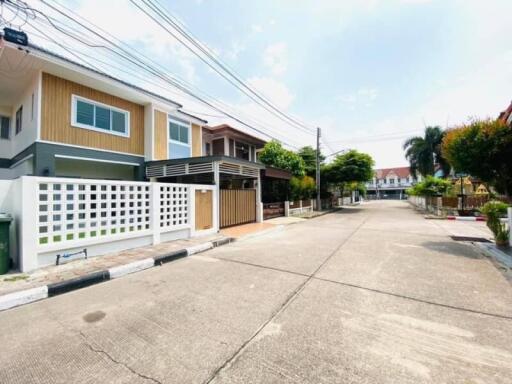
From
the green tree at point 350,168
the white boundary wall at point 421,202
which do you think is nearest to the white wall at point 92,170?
the green tree at point 350,168

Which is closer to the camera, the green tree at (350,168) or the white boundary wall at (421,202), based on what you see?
the green tree at (350,168)

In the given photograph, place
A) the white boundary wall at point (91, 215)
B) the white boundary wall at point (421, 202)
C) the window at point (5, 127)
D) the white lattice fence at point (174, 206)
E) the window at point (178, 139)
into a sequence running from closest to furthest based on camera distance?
1. the white boundary wall at point (91, 215)
2. the white lattice fence at point (174, 206)
3. the window at point (5, 127)
4. the window at point (178, 139)
5. the white boundary wall at point (421, 202)

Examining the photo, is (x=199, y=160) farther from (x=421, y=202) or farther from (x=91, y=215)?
(x=421, y=202)

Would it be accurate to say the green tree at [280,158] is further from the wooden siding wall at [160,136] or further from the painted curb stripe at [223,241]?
the painted curb stripe at [223,241]

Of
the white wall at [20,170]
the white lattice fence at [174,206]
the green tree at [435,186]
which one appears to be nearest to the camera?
the white lattice fence at [174,206]

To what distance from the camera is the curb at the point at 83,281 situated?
354 centimetres

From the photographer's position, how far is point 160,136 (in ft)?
37.5

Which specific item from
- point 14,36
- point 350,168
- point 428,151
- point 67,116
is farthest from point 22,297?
point 428,151

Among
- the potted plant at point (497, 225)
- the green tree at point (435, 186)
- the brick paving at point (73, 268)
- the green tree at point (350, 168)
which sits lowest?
the brick paving at point (73, 268)

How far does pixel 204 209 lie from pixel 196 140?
6292 mm

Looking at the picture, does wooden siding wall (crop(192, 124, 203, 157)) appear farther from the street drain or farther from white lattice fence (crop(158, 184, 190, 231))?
the street drain

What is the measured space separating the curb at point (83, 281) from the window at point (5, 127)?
35.6ft

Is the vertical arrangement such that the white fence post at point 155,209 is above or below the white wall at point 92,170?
below

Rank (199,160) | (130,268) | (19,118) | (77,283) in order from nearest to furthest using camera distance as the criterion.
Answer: (77,283) < (130,268) < (199,160) < (19,118)
